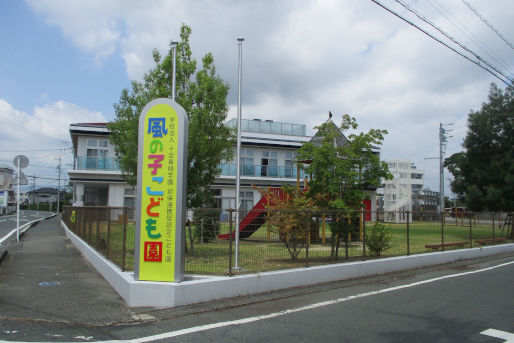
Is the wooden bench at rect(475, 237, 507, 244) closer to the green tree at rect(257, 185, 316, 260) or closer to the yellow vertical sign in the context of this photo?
the green tree at rect(257, 185, 316, 260)

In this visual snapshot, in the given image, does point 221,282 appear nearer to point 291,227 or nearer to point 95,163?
point 291,227

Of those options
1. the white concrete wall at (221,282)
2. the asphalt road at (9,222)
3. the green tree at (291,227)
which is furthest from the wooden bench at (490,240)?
the asphalt road at (9,222)

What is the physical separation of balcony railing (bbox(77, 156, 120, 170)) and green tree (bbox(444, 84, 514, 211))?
22.2 m

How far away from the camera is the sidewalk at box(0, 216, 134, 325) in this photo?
6137mm

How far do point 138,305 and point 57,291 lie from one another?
2.06 metres

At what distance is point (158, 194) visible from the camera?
699 centimetres

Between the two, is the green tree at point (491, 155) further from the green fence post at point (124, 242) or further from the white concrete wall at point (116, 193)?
the white concrete wall at point (116, 193)

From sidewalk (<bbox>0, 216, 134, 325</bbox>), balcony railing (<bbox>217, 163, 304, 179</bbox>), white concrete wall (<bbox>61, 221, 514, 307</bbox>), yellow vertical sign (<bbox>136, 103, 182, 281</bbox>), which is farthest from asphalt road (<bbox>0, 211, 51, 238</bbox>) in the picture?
yellow vertical sign (<bbox>136, 103, 182, 281</bbox>)

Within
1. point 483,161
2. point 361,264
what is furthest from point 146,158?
point 483,161

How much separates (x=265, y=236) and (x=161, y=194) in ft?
9.60

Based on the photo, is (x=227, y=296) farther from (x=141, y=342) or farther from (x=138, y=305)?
(x=141, y=342)

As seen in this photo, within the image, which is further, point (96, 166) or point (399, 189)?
point (399, 189)

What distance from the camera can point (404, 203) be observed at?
45.0 meters

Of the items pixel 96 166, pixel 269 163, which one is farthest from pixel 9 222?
pixel 269 163
